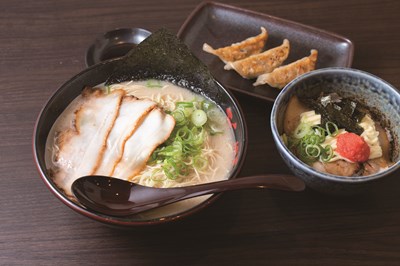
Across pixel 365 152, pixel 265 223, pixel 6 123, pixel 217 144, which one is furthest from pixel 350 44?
pixel 6 123

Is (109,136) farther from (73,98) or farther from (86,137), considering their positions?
(73,98)

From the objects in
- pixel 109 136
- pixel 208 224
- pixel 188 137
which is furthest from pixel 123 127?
pixel 208 224

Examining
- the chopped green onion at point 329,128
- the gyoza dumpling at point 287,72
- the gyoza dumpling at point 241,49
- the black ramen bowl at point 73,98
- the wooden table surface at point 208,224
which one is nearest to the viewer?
the black ramen bowl at point 73,98

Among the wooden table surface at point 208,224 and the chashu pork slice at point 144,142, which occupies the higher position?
the chashu pork slice at point 144,142

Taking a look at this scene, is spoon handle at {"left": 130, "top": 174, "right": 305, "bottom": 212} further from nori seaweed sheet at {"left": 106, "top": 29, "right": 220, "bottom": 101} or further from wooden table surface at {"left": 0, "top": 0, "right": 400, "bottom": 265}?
nori seaweed sheet at {"left": 106, "top": 29, "right": 220, "bottom": 101}

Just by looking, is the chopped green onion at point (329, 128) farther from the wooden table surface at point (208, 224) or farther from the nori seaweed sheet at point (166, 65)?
the nori seaweed sheet at point (166, 65)

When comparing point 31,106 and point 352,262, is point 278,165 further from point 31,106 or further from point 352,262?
point 31,106

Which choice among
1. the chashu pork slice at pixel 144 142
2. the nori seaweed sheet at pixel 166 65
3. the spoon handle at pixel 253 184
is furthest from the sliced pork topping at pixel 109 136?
the spoon handle at pixel 253 184
